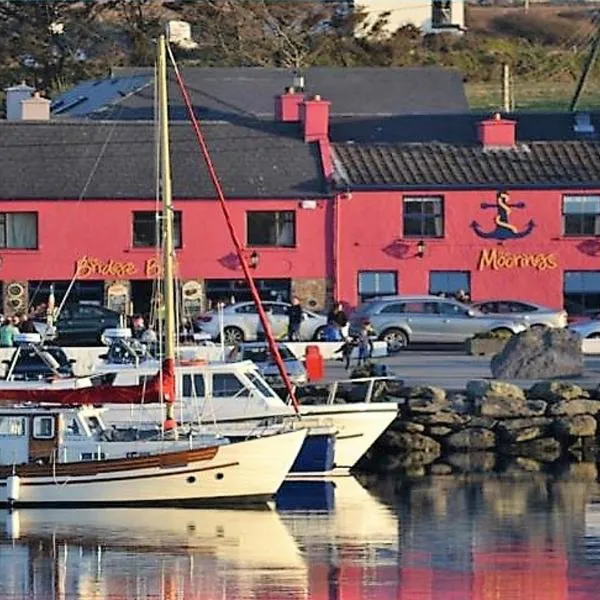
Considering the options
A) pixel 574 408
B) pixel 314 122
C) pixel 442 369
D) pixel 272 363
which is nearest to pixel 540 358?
pixel 442 369

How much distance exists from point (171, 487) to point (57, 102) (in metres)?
48.6

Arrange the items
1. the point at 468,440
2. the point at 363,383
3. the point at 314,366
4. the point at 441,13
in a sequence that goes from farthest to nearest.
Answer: the point at 441,13 < the point at 314,366 < the point at 468,440 < the point at 363,383

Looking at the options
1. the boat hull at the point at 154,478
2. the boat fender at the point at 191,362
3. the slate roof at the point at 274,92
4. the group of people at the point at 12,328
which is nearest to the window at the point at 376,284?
the group of people at the point at 12,328

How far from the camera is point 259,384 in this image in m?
39.6

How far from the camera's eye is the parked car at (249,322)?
56406 mm

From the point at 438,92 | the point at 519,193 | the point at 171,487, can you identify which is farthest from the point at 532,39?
the point at 171,487

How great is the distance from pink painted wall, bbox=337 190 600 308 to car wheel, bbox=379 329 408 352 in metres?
6.63

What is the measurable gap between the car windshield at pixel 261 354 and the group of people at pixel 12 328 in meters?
4.94

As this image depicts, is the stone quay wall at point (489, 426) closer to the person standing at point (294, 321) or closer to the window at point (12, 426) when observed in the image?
the window at point (12, 426)

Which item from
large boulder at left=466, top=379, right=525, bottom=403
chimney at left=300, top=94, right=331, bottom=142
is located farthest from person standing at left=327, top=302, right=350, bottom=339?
chimney at left=300, top=94, right=331, bottom=142

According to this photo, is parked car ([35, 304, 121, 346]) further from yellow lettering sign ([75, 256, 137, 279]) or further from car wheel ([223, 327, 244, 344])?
yellow lettering sign ([75, 256, 137, 279])

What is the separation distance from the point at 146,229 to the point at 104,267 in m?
1.50

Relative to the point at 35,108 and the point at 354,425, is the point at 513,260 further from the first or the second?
the point at 354,425

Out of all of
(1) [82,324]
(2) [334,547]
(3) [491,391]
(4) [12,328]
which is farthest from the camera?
(1) [82,324]
